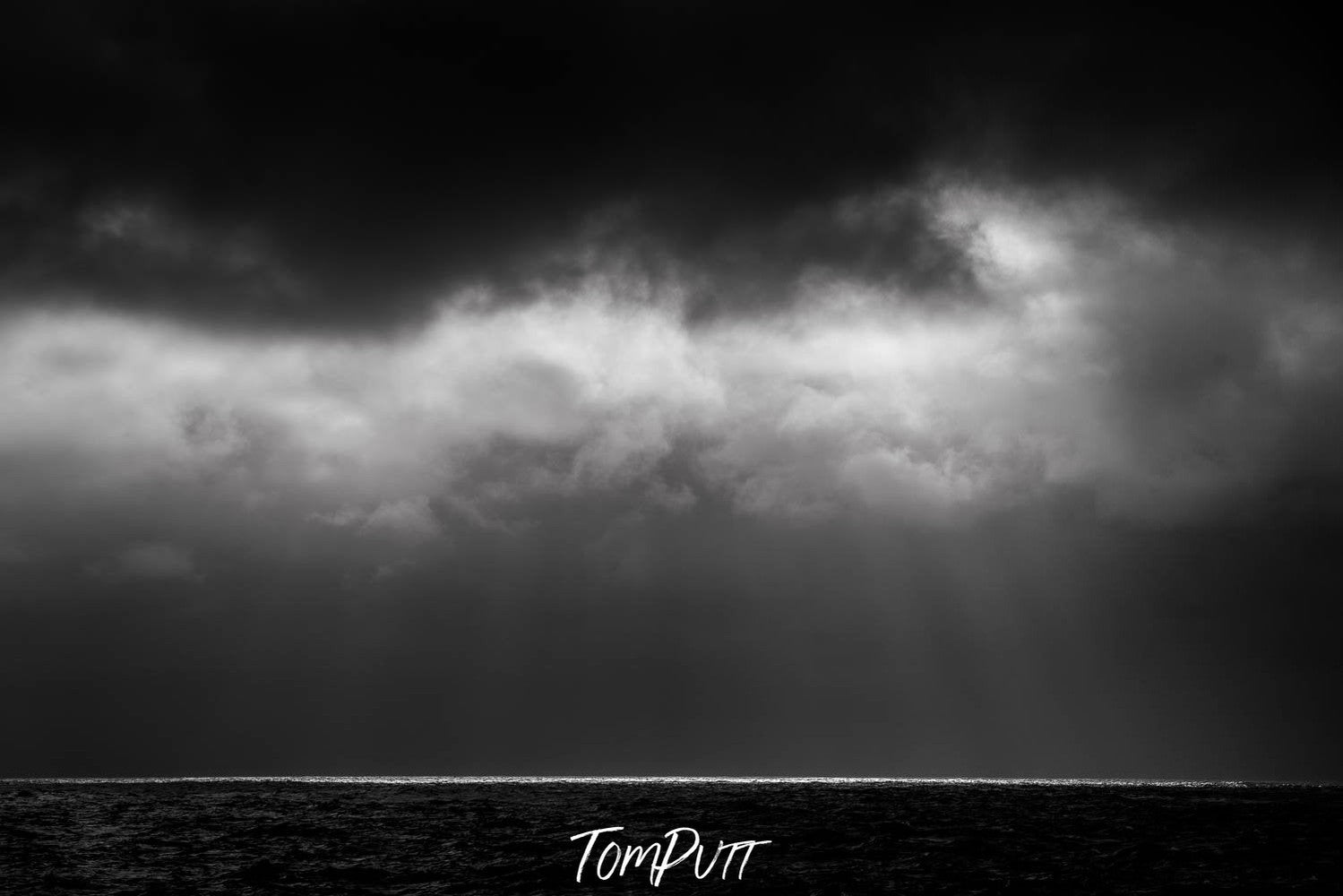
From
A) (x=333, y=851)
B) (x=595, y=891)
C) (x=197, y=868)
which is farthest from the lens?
(x=333, y=851)

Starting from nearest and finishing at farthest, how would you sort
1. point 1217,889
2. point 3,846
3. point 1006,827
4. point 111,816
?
point 1217,889
point 3,846
point 1006,827
point 111,816

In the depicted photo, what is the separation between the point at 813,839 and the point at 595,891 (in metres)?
24.4

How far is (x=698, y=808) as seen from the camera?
86.2 m

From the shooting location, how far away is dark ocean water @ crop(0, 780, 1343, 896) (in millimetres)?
39875

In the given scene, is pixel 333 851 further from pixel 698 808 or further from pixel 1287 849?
pixel 1287 849

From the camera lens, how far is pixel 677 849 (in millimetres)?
51875

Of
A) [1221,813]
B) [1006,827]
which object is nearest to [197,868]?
[1006,827]

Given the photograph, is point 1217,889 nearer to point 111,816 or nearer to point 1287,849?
point 1287,849

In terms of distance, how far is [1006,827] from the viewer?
67.3 meters

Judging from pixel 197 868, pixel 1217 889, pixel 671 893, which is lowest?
pixel 1217 889

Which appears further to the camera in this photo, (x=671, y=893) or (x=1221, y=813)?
Answer: (x=1221, y=813)

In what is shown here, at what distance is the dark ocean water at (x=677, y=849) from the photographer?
3988 centimetres

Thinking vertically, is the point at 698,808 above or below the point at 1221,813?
above

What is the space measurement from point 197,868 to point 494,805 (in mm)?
56281
